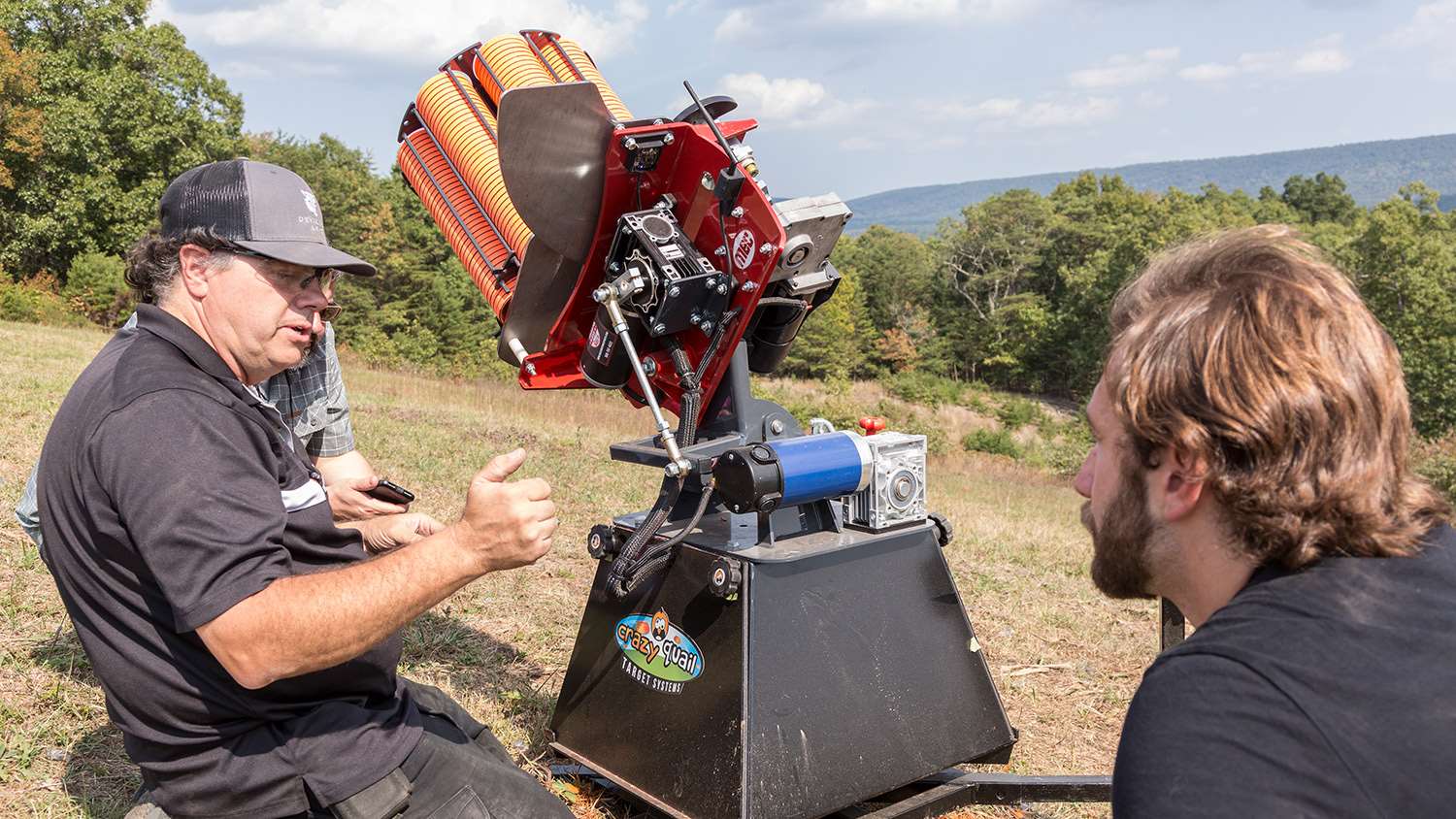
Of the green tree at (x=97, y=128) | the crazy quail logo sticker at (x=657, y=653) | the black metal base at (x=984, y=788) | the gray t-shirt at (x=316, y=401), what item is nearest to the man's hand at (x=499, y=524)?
the crazy quail logo sticker at (x=657, y=653)

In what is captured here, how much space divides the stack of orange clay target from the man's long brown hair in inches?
102

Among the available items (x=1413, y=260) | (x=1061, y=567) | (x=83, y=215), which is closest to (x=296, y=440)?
(x=1061, y=567)

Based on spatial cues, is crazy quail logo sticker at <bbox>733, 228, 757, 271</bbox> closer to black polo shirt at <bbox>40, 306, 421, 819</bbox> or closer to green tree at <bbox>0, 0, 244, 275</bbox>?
black polo shirt at <bbox>40, 306, 421, 819</bbox>

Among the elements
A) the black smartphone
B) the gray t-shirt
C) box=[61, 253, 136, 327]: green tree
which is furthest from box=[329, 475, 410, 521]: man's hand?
box=[61, 253, 136, 327]: green tree

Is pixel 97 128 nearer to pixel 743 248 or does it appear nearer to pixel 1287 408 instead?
pixel 743 248

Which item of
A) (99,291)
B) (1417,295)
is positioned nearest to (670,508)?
(99,291)

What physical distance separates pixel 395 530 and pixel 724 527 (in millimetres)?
999

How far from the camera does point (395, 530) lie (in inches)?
126

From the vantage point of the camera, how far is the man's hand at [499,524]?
2230 mm

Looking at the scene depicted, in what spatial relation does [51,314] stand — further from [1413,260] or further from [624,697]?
[1413,260]

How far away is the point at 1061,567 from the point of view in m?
6.72

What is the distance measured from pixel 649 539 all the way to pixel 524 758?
108 centimetres

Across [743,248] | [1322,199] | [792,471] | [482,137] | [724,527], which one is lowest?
[1322,199]

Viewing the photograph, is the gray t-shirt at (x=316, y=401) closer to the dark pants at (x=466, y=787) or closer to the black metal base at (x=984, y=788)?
the dark pants at (x=466, y=787)
